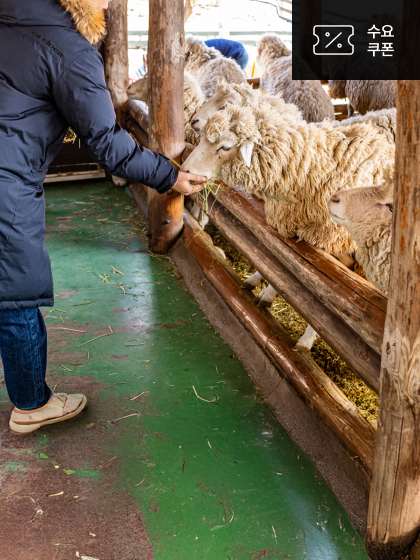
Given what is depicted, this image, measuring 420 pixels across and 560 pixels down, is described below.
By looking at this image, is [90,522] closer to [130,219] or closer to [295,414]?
[295,414]

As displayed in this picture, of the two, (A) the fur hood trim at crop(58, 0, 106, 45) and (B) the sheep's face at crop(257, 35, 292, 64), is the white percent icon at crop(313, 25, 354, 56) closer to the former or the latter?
(B) the sheep's face at crop(257, 35, 292, 64)

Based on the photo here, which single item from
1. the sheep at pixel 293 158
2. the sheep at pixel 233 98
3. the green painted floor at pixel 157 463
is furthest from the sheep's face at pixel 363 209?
the green painted floor at pixel 157 463

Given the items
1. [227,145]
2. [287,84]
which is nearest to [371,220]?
[227,145]

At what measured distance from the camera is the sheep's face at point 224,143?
3.02 meters

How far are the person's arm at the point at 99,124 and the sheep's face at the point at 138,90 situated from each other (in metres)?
3.72

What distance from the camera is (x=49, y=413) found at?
10.1 ft

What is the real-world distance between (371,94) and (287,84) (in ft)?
3.30

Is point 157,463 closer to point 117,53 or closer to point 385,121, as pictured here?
point 385,121

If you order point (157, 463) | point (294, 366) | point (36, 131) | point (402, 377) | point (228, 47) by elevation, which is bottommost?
point (157, 463)

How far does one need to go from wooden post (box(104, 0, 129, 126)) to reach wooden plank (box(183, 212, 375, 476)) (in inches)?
122

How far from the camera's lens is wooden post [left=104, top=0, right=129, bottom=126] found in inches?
261

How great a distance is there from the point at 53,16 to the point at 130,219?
4.09 meters

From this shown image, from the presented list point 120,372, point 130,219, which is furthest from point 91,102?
point 130,219

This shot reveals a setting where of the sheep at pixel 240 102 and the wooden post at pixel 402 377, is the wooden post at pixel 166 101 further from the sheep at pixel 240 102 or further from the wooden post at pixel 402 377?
the wooden post at pixel 402 377
